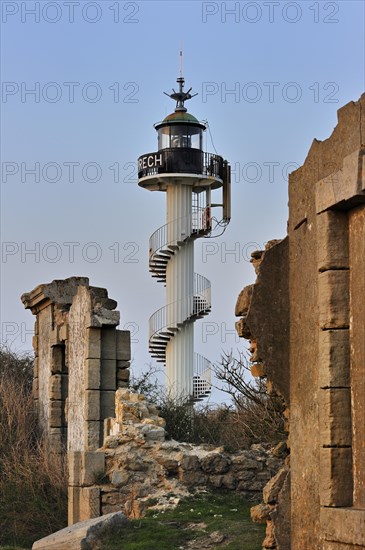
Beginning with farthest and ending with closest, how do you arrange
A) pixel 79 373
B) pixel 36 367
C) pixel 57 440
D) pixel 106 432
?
pixel 36 367 → pixel 57 440 → pixel 79 373 → pixel 106 432

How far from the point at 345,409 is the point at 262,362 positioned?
121 centimetres

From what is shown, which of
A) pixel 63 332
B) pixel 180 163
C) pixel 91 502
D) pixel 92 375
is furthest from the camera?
pixel 180 163

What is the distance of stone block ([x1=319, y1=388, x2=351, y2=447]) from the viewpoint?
947cm

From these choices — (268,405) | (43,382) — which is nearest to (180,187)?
(43,382)

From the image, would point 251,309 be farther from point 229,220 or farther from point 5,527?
point 229,220

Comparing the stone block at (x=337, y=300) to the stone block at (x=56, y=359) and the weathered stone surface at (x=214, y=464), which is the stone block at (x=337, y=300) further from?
the stone block at (x=56, y=359)

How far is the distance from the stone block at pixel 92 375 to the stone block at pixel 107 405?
0.60 ft

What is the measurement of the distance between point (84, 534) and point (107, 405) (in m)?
5.88

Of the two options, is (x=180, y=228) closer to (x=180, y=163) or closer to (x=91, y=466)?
(x=180, y=163)

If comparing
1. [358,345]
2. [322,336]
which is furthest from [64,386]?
[358,345]

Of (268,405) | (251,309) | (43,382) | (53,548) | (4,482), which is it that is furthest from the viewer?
(43,382)

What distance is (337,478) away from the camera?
9414 mm

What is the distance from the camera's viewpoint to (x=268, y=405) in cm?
1598

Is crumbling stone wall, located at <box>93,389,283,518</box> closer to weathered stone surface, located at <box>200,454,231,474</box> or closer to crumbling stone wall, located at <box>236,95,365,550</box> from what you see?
weathered stone surface, located at <box>200,454,231,474</box>
